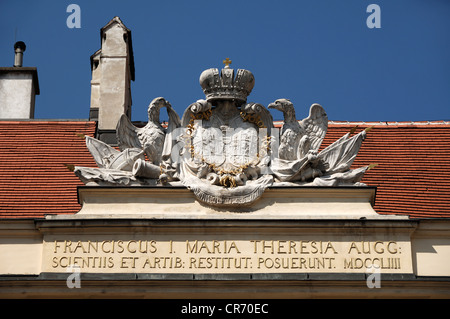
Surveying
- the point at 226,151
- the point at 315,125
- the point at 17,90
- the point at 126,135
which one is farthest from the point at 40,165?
the point at 315,125

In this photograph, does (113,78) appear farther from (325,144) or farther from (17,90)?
(325,144)

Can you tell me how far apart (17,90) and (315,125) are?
9674mm

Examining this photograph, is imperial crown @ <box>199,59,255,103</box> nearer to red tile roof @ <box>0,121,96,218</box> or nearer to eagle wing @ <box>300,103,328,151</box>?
eagle wing @ <box>300,103,328,151</box>

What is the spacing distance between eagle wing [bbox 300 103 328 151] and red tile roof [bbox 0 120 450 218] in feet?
8.01

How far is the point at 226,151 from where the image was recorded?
70.5 feet

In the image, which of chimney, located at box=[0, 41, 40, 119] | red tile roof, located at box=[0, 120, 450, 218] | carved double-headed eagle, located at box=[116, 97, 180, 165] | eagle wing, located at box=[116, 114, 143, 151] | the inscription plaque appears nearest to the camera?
the inscription plaque

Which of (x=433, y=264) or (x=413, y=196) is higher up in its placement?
(x=413, y=196)

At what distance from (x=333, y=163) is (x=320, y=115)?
0.98m

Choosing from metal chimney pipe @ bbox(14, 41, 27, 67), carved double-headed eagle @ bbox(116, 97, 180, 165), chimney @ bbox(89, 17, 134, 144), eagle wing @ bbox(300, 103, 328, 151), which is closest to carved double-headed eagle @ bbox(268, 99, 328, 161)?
eagle wing @ bbox(300, 103, 328, 151)

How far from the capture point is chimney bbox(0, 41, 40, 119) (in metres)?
28.8

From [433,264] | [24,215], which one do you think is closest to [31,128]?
[24,215]

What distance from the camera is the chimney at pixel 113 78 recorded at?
2691 centimetres

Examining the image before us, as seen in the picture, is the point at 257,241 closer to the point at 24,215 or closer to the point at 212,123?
the point at 212,123
